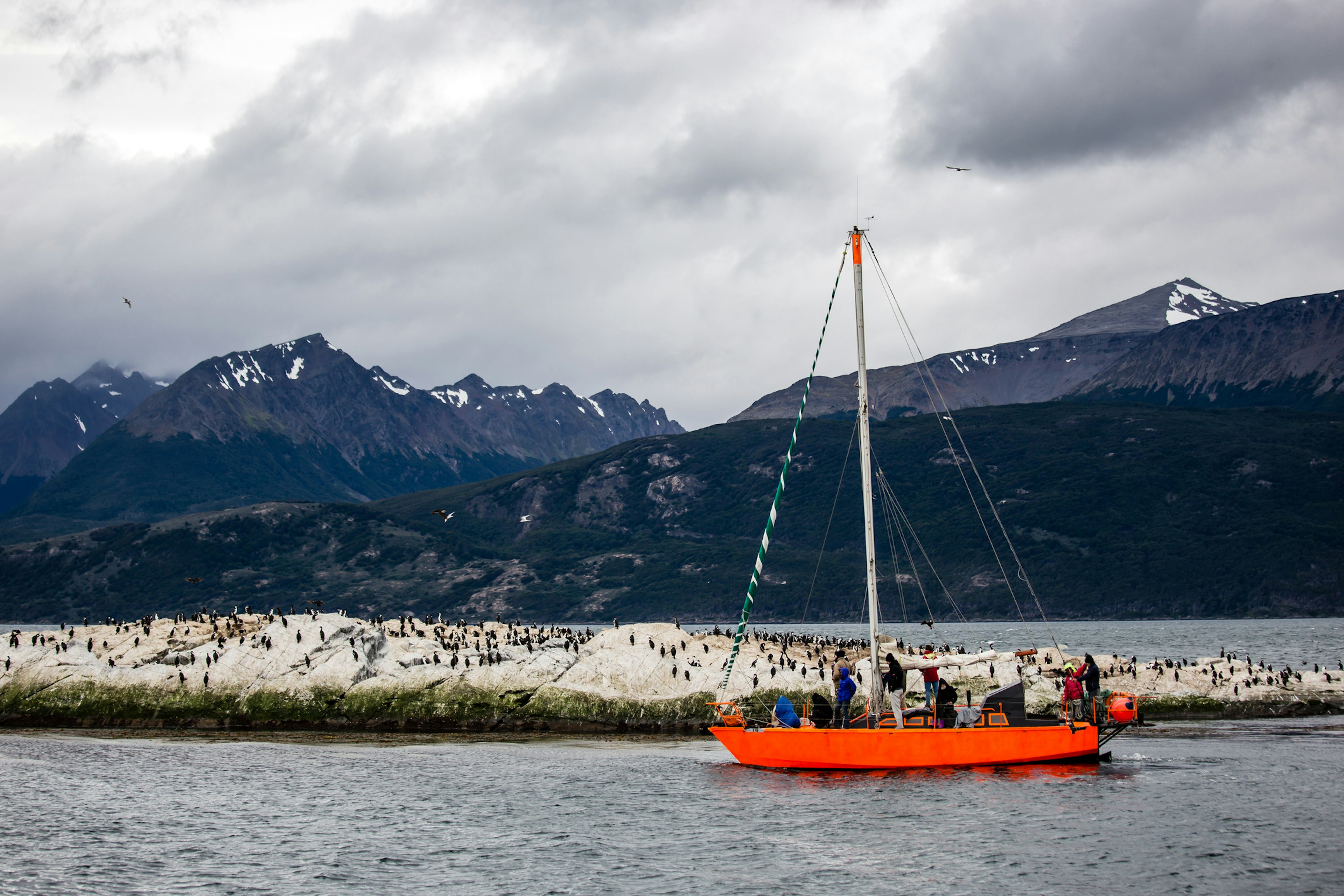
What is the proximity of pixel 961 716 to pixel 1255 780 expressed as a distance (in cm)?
1028

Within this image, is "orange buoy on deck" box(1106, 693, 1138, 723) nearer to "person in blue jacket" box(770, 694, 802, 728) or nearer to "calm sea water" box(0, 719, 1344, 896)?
"calm sea water" box(0, 719, 1344, 896)

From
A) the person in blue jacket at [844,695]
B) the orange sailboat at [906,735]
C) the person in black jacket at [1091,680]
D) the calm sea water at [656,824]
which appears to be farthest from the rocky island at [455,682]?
the person in blue jacket at [844,695]

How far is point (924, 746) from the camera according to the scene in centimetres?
4303

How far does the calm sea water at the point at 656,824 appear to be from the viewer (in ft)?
97.3

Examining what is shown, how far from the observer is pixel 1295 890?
27375mm

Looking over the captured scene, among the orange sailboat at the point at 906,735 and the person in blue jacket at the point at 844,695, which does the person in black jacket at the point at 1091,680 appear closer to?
the orange sailboat at the point at 906,735

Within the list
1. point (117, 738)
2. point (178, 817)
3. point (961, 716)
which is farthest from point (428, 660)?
point (961, 716)

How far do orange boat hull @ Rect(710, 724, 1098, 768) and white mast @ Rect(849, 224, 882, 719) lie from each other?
4.77 ft

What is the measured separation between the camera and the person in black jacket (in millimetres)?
45594

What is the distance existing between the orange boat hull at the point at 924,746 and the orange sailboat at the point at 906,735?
3 cm

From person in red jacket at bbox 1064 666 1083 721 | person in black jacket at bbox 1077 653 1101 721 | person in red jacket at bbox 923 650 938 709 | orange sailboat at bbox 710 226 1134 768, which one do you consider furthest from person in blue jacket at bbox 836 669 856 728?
person in black jacket at bbox 1077 653 1101 721

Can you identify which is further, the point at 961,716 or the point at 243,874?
the point at 961,716

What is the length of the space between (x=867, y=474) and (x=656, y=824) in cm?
1550

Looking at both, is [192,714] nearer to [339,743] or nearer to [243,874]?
[339,743]
